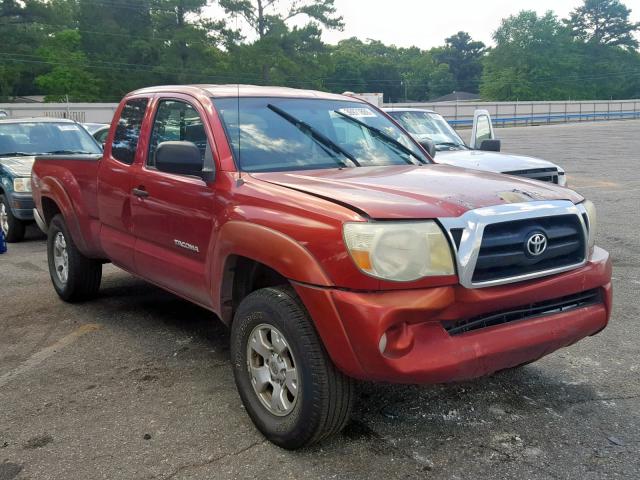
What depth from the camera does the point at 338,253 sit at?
3078mm

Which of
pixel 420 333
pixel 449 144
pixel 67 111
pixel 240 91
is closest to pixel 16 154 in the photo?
pixel 449 144

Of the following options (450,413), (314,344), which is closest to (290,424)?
(314,344)

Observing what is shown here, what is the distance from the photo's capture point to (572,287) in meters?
3.46

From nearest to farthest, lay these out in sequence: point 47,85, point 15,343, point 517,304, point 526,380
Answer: point 517,304
point 526,380
point 15,343
point 47,85

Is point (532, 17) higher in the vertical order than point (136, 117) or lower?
higher

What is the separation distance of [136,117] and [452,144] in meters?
5.54

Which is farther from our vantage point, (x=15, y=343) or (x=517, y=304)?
(x=15, y=343)

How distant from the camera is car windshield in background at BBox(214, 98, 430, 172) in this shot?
4164mm

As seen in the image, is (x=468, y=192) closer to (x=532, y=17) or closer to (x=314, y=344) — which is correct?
(x=314, y=344)

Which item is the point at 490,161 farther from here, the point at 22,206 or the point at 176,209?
the point at 22,206

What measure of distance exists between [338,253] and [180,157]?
1.35 metres

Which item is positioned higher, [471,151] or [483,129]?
[483,129]

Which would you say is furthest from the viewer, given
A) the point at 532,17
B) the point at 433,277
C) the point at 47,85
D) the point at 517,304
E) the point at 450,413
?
the point at 532,17

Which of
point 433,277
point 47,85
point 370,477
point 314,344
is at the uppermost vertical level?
point 47,85
